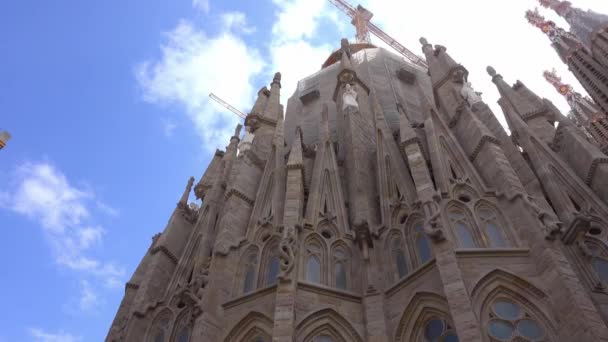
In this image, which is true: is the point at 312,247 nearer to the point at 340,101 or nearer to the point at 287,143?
the point at 340,101

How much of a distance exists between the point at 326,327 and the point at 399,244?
8.57 feet

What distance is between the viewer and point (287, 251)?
11.0 m

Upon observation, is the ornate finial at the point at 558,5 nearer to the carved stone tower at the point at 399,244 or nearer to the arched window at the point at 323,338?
the carved stone tower at the point at 399,244

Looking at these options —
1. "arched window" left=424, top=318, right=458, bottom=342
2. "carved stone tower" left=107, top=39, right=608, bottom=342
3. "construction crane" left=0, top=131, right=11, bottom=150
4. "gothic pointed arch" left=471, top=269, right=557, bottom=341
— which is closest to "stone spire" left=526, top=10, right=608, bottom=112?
"carved stone tower" left=107, top=39, right=608, bottom=342

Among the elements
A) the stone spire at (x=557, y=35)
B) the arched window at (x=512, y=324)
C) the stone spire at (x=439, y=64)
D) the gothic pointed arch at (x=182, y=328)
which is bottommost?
the arched window at (x=512, y=324)

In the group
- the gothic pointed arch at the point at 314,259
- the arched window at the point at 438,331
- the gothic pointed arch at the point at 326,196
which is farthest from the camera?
the gothic pointed arch at the point at 326,196

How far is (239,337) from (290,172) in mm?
4675

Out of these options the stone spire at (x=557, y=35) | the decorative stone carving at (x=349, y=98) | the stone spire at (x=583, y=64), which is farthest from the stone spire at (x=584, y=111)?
the decorative stone carving at (x=349, y=98)

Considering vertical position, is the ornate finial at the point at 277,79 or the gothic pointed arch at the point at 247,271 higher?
the ornate finial at the point at 277,79

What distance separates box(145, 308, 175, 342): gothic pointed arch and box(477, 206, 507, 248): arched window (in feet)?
24.4

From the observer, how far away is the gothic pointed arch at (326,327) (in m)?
10.2

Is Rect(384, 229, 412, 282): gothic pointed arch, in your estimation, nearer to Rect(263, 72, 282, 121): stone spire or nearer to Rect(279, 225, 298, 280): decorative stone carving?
Rect(279, 225, 298, 280): decorative stone carving

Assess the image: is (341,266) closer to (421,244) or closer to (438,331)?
(421,244)

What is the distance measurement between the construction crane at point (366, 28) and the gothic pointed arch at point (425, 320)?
3746 cm
